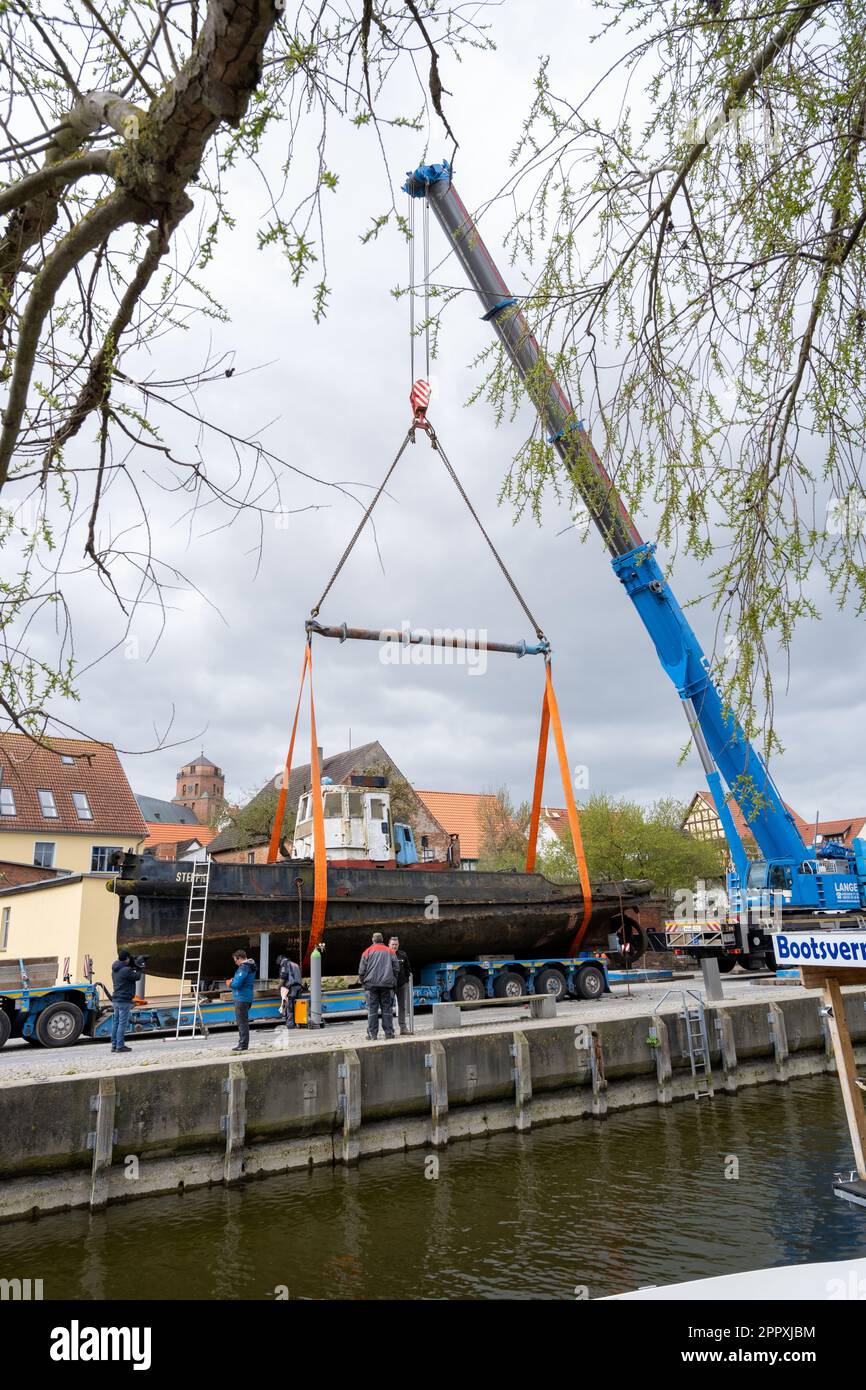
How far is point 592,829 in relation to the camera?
41219 millimetres

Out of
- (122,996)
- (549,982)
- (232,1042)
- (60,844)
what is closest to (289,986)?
(232,1042)

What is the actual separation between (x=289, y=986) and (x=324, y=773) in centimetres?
3015

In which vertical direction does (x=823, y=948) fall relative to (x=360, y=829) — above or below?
below

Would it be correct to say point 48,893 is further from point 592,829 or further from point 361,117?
point 592,829

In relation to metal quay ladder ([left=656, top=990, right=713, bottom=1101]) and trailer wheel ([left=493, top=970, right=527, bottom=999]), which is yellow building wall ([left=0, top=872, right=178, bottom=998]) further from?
metal quay ladder ([left=656, top=990, right=713, bottom=1101])

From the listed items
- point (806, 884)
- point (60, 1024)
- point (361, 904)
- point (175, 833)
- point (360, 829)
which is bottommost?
point (60, 1024)

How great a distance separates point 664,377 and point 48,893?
21.6 metres

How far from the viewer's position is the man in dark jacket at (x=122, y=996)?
1182cm

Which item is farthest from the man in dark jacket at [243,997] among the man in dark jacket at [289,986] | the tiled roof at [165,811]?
the tiled roof at [165,811]

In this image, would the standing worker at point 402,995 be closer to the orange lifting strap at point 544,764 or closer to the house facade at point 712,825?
the orange lifting strap at point 544,764

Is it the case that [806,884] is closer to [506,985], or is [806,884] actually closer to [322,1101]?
[506,985]

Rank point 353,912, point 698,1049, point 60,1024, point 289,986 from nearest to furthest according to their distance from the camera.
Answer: point 60,1024 < point 698,1049 < point 289,986 < point 353,912

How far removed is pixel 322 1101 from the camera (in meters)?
10.1

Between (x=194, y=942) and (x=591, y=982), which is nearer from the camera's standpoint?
(x=194, y=942)
